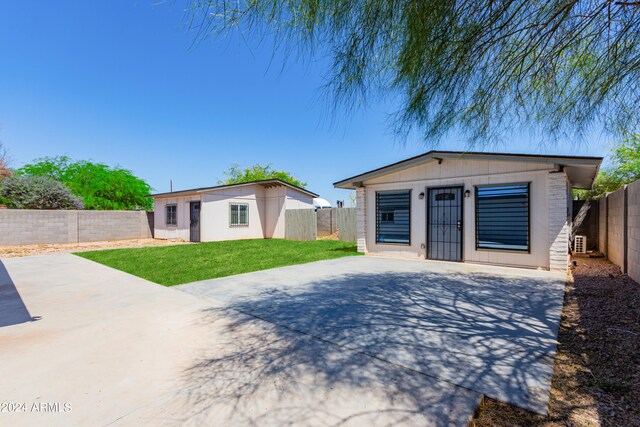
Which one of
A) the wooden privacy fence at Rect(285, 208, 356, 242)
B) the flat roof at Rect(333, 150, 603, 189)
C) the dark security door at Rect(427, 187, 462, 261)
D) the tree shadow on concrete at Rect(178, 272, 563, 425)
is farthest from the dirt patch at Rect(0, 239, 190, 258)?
the dark security door at Rect(427, 187, 462, 261)

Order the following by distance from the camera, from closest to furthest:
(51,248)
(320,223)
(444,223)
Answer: (444,223), (51,248), (320,223)

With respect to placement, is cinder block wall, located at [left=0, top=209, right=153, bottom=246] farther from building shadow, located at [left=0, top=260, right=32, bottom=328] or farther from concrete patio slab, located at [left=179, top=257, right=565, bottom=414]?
concrete patio slab, located at [left=179, top=257, right=565, bottom=414]

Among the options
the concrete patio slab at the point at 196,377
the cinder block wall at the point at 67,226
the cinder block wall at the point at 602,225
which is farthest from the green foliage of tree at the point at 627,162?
the cinder block wall at the point at 67,226

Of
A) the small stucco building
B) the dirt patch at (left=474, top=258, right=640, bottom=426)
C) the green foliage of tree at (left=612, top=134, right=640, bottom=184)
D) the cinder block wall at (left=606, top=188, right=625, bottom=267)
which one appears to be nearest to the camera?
the dirt patch at (left=474, top=258, right=640, bottom=426)

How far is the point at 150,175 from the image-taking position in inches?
1115

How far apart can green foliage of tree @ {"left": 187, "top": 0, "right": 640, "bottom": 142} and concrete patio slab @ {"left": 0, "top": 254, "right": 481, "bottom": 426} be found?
→ 2379mm

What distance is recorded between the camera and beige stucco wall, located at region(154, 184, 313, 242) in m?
15.6

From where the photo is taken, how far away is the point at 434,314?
3.97 metres

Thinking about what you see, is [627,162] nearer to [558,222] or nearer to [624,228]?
[624,228]

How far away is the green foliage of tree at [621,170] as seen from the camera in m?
18.5

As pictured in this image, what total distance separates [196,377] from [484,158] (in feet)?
26.8

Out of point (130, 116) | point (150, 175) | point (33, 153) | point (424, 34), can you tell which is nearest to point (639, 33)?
point (424, 34)

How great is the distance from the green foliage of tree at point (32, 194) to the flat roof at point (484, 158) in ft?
59.5

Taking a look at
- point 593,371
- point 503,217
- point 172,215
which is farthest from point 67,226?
point 593,371
